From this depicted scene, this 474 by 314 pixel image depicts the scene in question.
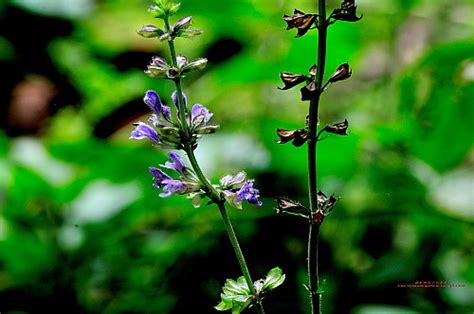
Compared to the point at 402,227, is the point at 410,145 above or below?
above

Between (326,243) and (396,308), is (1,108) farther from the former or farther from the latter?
(396,308)

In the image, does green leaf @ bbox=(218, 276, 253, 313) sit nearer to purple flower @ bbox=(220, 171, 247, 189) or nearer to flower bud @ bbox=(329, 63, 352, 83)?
purple flower @ bbox=(220, 171, 247, 189)

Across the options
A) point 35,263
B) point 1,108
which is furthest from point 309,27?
point 1,108

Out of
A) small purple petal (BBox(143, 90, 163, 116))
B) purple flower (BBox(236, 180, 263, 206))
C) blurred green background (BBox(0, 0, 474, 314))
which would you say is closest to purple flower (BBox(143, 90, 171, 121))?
small purple petal (BBox(143, 90, 163, 116))

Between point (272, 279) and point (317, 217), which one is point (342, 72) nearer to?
point (317, 217)

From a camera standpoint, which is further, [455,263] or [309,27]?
[455,263]

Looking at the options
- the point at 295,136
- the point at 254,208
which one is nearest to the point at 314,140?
the point at 295,136
